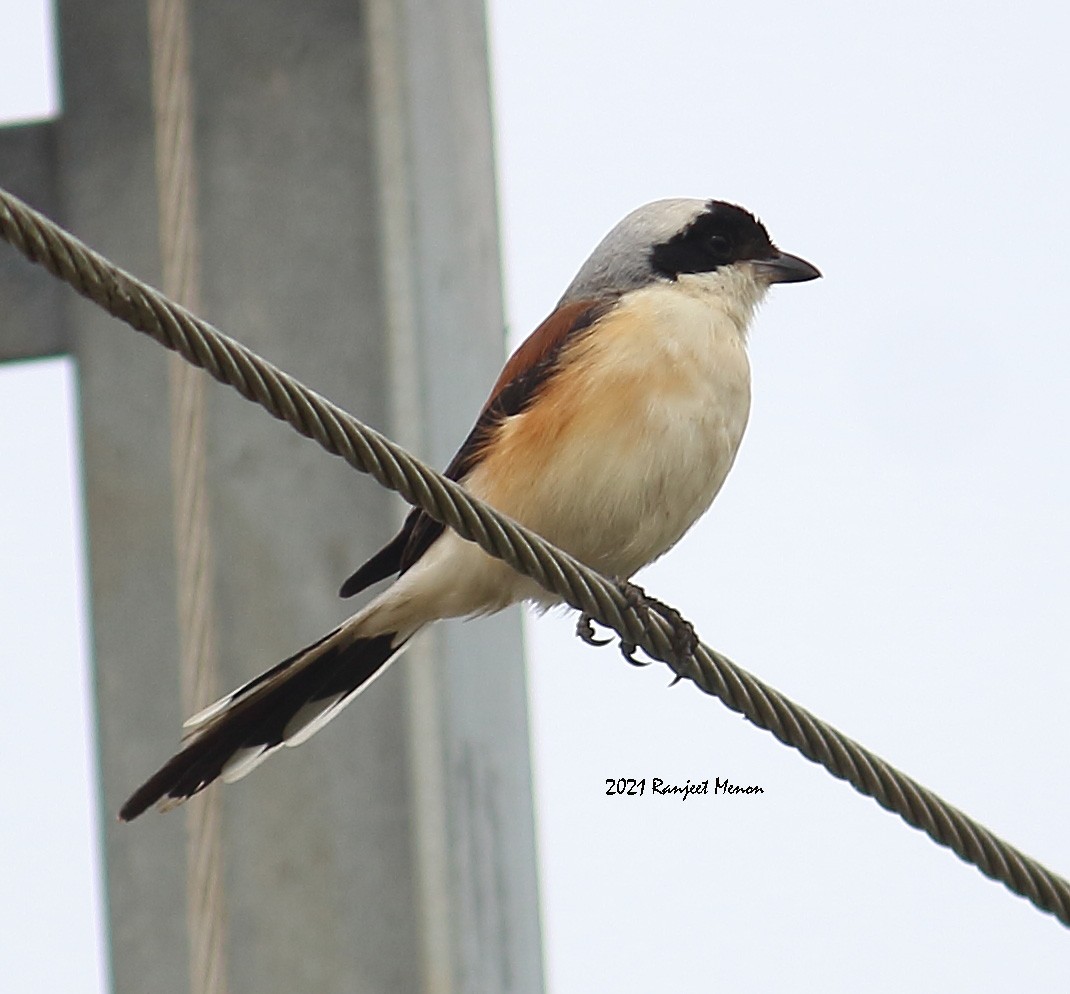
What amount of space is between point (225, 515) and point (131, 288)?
6.05 feet

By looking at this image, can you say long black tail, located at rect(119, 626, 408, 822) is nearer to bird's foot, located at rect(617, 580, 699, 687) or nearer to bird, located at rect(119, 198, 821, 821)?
bird, located at rect(119, 198, 821, 821)

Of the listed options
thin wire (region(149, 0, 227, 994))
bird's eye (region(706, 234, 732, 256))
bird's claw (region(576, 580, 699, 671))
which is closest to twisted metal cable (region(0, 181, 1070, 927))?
bird's claw (region(576, 580, 699, 671))

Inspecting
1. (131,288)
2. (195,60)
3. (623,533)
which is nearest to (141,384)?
(195,60)

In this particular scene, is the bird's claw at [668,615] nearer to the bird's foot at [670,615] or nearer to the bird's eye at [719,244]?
the bird's foot at [670,615]

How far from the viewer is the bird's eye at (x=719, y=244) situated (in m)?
3.90

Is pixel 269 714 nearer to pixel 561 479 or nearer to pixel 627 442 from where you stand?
pixel 561 479

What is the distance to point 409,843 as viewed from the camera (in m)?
3.86

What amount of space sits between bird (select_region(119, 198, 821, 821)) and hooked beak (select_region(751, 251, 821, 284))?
0.26 m

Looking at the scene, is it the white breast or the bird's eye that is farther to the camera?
the bird's eye

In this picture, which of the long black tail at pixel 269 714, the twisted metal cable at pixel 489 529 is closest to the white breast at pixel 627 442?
the long black tail at pixel 269 714

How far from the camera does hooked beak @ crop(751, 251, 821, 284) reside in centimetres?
394

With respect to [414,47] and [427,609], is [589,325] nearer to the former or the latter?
[427,609]

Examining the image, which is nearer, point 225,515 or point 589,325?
point 589,325

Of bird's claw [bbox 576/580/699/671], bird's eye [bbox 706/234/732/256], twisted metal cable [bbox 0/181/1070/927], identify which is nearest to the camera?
twisted metal cable [bbox 0/181/1070/927]
